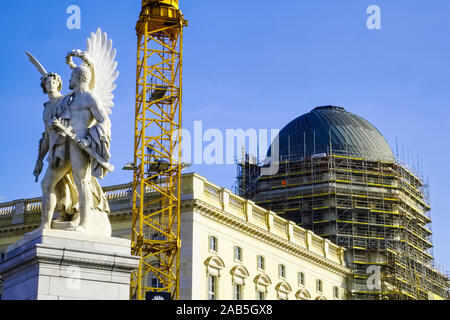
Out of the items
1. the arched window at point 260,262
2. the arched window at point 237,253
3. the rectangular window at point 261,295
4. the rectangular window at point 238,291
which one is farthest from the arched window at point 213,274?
the arched window at point 260,262

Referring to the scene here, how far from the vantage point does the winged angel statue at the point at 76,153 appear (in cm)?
1880

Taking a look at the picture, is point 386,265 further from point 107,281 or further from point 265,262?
point 107,281

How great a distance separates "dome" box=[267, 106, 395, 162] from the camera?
96588 mm

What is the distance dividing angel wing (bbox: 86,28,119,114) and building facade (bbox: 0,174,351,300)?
4436 centimetres

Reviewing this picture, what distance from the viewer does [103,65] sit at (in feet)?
66.4

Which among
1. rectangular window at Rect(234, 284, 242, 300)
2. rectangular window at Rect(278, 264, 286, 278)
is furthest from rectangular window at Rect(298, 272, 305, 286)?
rectangular window at Rect(234, 284, 242, 300)

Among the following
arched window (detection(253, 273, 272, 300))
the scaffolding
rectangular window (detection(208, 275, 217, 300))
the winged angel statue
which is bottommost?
the winged angel statue

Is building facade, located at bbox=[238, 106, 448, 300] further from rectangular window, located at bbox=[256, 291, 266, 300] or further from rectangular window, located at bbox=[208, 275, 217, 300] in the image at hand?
rectangular window, located at bbox=[208, 275, 217, 300]

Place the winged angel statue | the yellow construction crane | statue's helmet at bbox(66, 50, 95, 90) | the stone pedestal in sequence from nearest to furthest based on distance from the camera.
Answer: the stone pedestal, the winged angel statue, statue's helmet at bbox(66, 50, 95, 90), the yellow construction crane

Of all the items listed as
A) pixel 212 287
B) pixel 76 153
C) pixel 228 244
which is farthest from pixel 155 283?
pixel 76 153

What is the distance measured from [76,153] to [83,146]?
8.7 inches

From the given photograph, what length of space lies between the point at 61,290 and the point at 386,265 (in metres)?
74.4

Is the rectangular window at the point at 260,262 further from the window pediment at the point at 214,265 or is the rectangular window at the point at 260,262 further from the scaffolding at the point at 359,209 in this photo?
the scaffolding at the point at 359,209

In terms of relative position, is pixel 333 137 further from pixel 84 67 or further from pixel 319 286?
pixel 84 67
